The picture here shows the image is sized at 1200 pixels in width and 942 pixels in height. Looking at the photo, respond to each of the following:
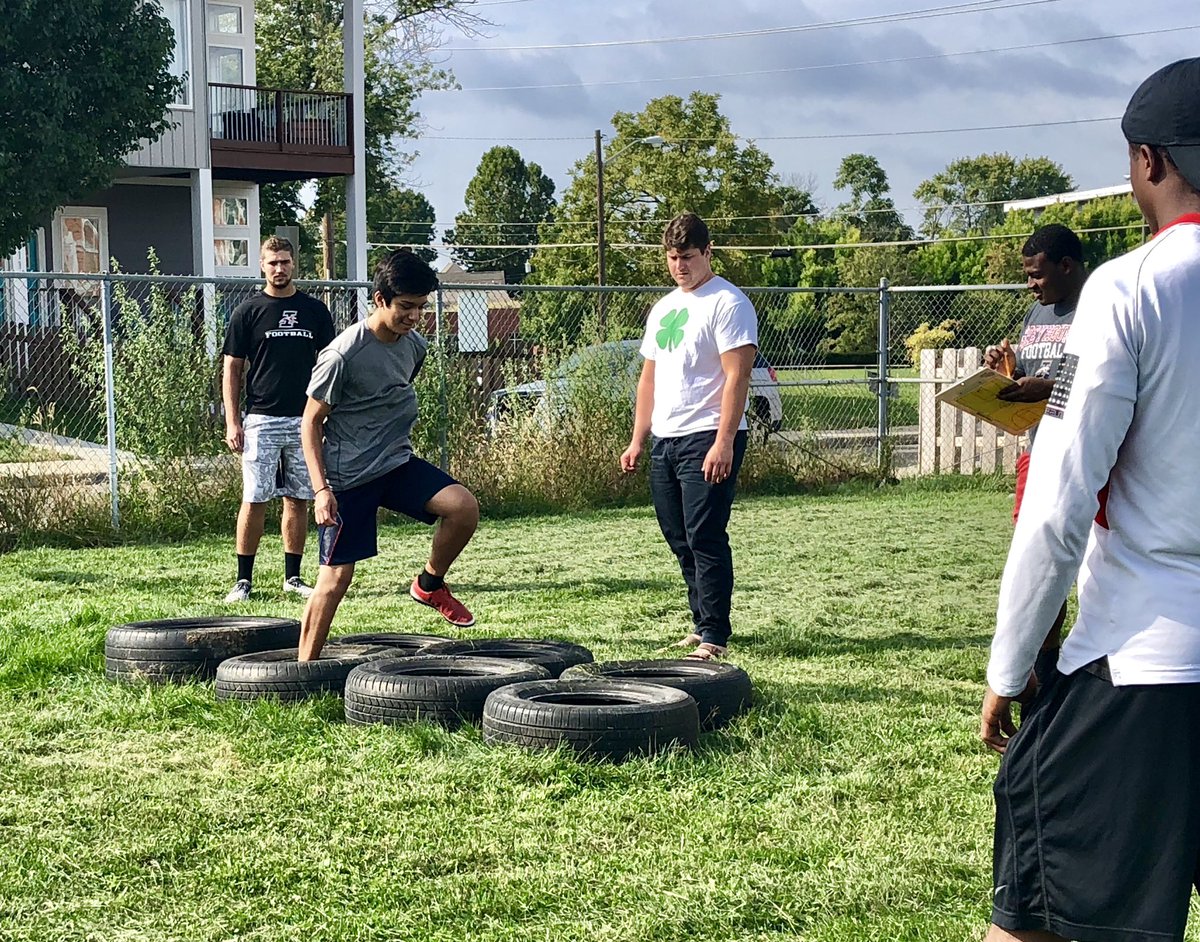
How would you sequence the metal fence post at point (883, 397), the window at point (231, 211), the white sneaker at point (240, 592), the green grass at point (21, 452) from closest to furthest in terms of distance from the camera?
the white sneaker at point (240, 592) → the green grass at point (21, 452) → the metal fence post at point (883, 397) → the window at point (231, 211)

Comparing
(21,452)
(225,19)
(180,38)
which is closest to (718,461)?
(21,452)

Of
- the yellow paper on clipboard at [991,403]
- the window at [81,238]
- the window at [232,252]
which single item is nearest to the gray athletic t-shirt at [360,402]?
the yellow paper on clipboard at [991,403]

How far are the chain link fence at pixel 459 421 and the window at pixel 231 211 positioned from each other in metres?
11.8

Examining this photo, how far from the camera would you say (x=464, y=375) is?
527 inches

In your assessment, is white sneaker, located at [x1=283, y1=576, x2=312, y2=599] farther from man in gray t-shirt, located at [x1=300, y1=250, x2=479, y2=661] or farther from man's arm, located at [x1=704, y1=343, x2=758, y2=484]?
man's arm, located at [x1=704, y1=343, x2=758, y2=484]

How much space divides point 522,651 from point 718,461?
125cm

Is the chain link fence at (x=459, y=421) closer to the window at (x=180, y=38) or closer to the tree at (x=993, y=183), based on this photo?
the window at (x=180, y=38)

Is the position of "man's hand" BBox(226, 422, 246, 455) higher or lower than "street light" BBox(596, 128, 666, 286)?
lower

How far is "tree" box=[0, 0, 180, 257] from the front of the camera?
20016 mm

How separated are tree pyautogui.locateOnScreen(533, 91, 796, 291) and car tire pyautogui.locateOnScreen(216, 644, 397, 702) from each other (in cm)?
3921

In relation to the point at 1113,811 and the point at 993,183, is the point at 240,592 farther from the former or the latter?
the point at 993,183

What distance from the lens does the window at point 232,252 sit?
29.4 metres

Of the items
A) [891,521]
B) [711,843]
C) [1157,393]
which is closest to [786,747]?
[711,843]

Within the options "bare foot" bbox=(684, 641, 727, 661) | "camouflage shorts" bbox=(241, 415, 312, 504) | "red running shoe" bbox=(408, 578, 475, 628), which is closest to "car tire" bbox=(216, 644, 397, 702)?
"red running shoe" bbox=(408, 578, 475, 628)
